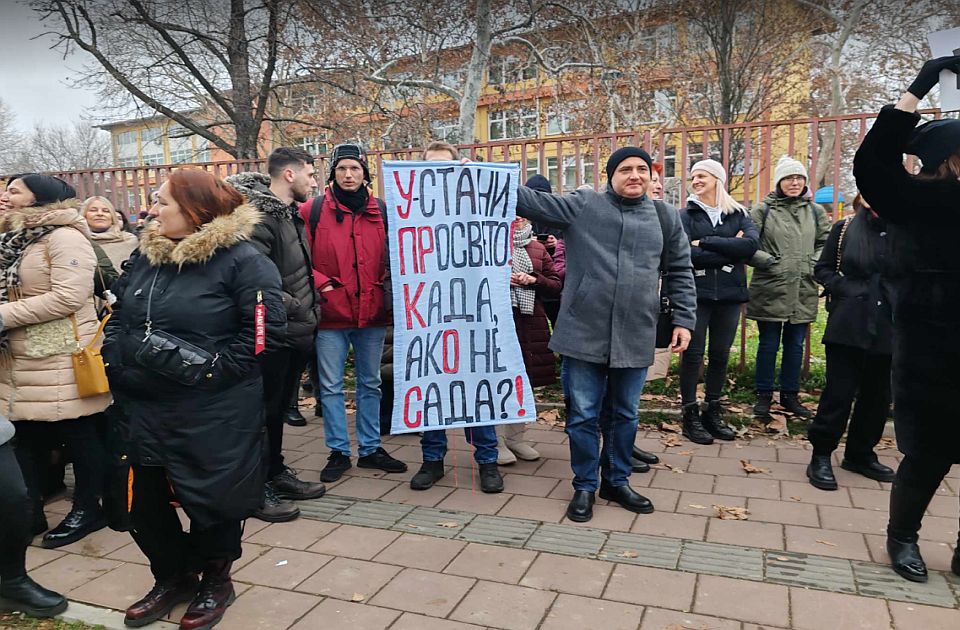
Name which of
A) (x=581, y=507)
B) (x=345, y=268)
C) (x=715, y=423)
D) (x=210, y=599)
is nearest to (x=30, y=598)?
(x=210, y=599)

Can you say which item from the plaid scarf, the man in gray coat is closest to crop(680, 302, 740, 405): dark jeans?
the man in gray coat

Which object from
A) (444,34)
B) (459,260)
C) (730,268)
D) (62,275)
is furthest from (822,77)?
(62,275)

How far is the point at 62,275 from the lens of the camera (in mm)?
3893

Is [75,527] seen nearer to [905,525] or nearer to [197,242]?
[197,242]

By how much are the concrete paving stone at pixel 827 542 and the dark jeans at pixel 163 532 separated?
111 inches

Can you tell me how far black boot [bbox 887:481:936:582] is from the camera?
11.1 ft

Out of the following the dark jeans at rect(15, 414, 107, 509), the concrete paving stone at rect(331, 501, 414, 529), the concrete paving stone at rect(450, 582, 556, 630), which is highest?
the dark jeans at rect(15, 414, 107, 509)

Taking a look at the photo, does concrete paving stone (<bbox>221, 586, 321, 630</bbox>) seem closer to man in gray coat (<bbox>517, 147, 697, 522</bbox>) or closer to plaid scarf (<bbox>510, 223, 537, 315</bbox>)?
man in gray coat (<bbox>517, 147, 697, 522</bbox>)

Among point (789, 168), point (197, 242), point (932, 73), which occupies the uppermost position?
point (932, 73)

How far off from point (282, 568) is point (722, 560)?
2245mm

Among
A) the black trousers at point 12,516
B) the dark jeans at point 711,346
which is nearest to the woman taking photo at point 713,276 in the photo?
the dark jeans at point 711,346

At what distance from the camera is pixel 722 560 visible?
11.7 ft

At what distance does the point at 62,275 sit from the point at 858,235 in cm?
480

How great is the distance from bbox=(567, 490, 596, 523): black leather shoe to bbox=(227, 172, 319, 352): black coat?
1900 mm
